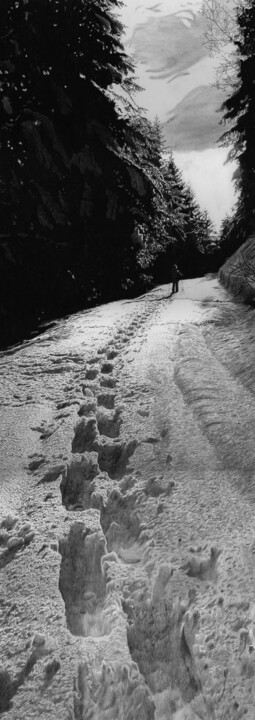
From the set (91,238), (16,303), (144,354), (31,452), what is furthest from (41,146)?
(31,452)

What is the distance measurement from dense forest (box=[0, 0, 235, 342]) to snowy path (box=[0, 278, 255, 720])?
311 centimetres

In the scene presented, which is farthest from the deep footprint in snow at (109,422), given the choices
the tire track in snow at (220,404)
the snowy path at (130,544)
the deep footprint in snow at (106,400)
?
the tire track in snow at (220,404)

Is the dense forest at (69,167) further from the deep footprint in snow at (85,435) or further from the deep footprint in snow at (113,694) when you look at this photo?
the deep footprint in snow at (113,694)

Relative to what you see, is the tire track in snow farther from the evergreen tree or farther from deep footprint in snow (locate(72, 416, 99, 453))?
the evergreen tree

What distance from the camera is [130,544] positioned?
5.68 feet

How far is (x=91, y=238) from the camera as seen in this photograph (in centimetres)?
733

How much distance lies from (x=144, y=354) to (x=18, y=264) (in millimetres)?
3060

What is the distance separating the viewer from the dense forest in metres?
6.20

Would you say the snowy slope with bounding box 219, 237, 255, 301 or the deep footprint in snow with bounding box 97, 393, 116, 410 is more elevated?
the snowy slope with bounding box 219, 237, 255, 301

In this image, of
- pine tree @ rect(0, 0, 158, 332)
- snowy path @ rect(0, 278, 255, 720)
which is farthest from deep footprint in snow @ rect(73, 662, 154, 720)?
pine tree @ rect(0, 0, 158, 332)

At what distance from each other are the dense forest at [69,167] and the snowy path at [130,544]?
311 cm

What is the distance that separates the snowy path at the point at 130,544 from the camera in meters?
1.18

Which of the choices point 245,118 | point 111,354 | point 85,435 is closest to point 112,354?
point 111,354

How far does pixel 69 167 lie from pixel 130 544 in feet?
20.2
